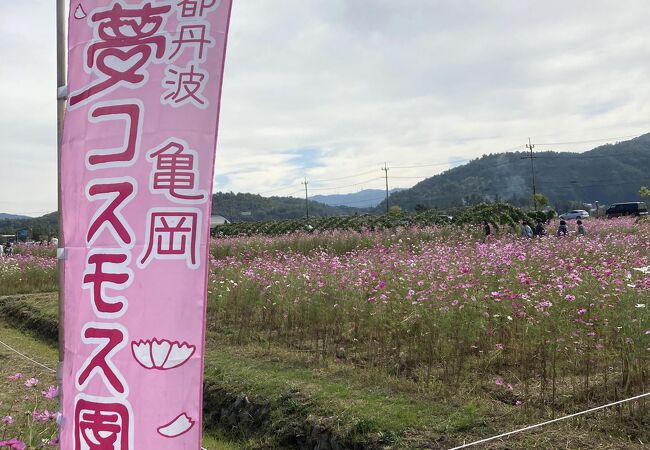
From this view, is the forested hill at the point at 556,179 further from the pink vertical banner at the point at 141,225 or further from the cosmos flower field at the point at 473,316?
the pink vertical banner at the point at 141,225

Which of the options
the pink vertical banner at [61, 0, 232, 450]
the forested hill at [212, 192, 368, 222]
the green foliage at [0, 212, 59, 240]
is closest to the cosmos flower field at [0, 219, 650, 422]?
the pink vertical banner at [61, 0, 232, 450]

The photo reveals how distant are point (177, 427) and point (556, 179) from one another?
126442 millimetres

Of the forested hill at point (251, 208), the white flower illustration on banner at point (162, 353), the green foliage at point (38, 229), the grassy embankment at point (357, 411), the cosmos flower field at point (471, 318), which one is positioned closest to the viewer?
the white flower illustration on banner at point (162, 353)

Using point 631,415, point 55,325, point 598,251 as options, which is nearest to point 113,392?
point 631,415

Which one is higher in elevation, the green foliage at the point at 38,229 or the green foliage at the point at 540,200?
the green foliage at the point at 540,200

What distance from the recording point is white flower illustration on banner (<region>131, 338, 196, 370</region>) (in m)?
2.04

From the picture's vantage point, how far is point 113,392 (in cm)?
209

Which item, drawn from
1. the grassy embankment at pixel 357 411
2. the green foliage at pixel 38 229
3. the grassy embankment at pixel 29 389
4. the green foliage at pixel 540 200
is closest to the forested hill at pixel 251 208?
the green foliage at pixel 38 229

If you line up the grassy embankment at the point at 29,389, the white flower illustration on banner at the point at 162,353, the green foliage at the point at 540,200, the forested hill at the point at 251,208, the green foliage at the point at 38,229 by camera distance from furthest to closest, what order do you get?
the forested hill at the point at 251,208 < the green foliage at the point at 38,229 < the green foliage at the point at 540,200 < the grassy embankment at the point at 29,389 < the white flower illustration on banner at the point at 162,353

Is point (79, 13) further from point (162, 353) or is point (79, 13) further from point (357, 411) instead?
point (357, 411)

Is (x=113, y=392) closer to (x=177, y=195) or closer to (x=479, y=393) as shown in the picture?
(x=177, y=195)

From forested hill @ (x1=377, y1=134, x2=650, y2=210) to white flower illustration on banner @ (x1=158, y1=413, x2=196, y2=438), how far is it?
98.7 metres

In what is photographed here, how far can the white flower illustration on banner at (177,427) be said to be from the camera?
80.2 inches

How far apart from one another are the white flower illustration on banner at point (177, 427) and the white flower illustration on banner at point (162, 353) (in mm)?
202
